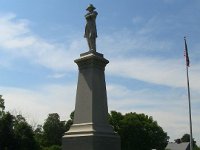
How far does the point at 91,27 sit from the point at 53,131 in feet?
179

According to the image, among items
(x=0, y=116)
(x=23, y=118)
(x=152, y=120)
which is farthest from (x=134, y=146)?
(x=0, y=116)

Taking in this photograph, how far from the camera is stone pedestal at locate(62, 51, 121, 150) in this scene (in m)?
16.2

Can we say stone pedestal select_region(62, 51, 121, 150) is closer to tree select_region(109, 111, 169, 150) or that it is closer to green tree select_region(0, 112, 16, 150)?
green tree select_region(0, 112, 16, 150)

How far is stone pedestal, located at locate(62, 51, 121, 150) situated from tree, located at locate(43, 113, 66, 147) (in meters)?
53.6

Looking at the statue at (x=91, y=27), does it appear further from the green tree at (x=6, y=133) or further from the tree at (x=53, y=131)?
the tree at (x=53, y=131)

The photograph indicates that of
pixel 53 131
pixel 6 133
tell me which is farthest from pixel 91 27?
pixel 53 131

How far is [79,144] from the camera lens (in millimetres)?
16312

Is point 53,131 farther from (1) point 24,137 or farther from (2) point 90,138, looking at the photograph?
(2) point 90,138

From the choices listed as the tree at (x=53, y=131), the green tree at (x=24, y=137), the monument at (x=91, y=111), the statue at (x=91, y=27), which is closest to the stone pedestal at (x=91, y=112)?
the monument at (x=91, y=111)

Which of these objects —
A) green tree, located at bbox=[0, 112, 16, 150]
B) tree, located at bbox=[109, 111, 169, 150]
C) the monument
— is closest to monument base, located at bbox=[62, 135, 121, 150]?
the monument

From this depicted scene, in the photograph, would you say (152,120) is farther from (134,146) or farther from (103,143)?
(103,143)

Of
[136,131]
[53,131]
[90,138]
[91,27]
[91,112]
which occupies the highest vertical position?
[91,27]

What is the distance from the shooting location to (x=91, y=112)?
16750mm

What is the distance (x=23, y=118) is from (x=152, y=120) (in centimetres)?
2159
